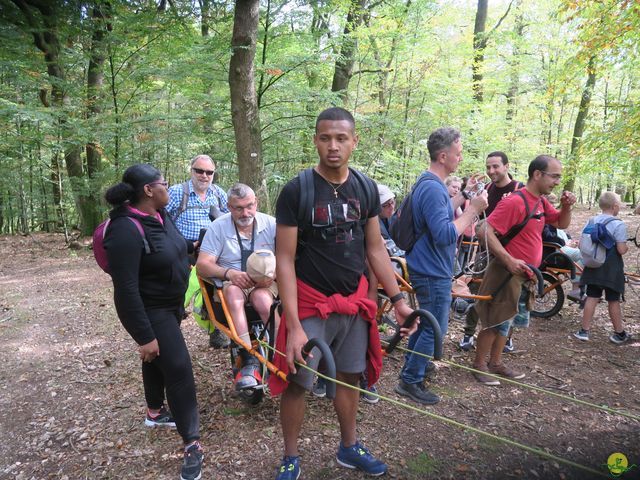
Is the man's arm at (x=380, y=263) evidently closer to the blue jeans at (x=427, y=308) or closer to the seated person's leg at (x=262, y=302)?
the blue jeans at (x=427, y=308)

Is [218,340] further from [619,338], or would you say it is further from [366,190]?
[619,338]

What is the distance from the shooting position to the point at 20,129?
10.2 m

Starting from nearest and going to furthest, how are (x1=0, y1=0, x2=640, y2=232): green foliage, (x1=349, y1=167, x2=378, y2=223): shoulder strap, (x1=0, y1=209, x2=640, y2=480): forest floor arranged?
(x1=349, y1=167, x2=378, y2=223): shoulder strap
(x1=0, y1=209, x2=640, y2=480): forest floor
(x1=0, y1=0, x2=640, y2=232): green foliage

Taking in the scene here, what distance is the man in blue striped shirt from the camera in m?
4.46

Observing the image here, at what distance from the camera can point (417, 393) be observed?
3447 millimetres

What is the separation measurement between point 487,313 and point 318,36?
7670mm

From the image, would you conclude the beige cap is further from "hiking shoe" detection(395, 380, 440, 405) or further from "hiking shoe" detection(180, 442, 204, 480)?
"hiking shoe" detection(395, 380, 440, 405)

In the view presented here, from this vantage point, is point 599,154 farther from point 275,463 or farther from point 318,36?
point 275,463

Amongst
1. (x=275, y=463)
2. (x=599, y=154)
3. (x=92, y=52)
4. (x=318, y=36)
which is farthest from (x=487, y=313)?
(x=92, y=52)

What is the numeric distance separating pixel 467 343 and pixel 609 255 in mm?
1947

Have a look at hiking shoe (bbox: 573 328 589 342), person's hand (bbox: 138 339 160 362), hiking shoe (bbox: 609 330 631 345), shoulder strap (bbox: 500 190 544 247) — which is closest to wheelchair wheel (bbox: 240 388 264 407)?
person's hand (bbox: 138 339 160 362)

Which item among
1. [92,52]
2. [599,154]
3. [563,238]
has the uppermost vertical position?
[92,52]

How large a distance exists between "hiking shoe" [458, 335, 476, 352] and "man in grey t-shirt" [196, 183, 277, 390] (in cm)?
250

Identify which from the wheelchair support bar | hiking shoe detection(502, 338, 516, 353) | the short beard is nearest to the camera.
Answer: the short beard
